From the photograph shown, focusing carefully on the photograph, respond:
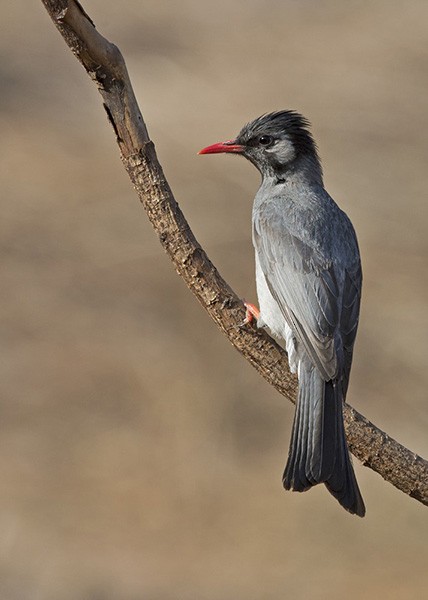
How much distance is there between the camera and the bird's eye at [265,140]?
623 centimetres

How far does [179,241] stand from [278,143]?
1335 millimetres

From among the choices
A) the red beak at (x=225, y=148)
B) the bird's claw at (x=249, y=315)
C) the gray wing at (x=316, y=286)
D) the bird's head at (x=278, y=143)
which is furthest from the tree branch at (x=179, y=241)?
the bird's head at (x=278, y=143)

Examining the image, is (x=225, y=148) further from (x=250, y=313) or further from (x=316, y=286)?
(x=250, y=313)

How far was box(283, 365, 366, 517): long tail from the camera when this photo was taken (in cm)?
491

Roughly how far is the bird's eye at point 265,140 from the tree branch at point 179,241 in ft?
4.18

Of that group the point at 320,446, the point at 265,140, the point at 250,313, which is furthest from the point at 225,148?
the point at 320,446

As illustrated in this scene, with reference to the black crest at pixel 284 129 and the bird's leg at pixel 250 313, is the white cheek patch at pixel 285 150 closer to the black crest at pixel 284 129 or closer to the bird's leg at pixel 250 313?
the black crest at pixel 284 129

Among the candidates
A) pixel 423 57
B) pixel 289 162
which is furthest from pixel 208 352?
pixel 423 57

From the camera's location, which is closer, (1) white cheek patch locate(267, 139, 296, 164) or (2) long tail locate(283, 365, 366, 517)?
(2) long tail locate(283, 365, 366, 517)

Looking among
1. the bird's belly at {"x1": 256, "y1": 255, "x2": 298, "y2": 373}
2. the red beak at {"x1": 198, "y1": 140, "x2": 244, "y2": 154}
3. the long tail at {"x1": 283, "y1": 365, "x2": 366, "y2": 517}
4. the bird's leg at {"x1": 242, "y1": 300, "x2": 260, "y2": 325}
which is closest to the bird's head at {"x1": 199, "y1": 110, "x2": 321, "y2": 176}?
the red beak at {"x1": 198, "y1": 140, "x2": 244, "y2": 154}

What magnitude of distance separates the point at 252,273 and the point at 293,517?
8.69ft

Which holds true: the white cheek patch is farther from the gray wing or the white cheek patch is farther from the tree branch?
the tree branch

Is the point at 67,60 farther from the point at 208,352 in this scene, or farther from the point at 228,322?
the point at 228,322

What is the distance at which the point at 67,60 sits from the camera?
15.9 metres
